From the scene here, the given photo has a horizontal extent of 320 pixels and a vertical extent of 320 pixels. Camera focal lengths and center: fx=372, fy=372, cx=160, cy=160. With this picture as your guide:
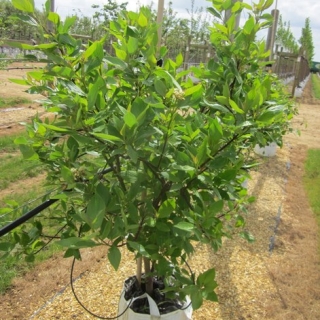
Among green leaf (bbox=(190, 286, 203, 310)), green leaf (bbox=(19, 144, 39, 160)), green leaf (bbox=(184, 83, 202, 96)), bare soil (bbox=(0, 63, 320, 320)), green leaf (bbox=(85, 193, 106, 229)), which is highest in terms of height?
green leaf (bbox=(184, 83, 202, 96))

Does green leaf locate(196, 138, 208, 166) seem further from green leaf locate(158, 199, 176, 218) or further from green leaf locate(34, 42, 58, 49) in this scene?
green leaf locate(34, 42, 58, 49)

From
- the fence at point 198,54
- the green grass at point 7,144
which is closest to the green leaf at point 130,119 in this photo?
the green grass at point 7,144

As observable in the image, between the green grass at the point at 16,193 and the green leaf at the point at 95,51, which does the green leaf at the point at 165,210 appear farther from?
the green grass at the point at 16,193

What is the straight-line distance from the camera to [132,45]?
3.71 feet

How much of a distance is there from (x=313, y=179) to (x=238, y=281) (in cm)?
396

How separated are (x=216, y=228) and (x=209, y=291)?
0.21m

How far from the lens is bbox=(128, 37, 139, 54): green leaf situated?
3.68 feet

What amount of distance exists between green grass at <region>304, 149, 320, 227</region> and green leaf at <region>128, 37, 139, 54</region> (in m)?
4.38

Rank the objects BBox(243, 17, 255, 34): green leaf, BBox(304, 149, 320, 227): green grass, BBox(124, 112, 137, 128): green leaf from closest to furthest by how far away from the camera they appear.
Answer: BBox(124, 112, 137, 128): green leaf < BBox(243, 17, 255, 34): green leaf < BBox(304, 149, 320, 227): green grass

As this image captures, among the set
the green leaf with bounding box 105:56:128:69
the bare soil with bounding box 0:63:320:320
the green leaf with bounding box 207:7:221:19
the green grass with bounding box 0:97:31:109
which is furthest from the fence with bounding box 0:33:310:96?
the green leaf with bounding box 105:56:128:69

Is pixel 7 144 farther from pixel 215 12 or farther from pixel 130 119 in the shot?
pixel 130 119

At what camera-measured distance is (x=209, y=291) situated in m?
1.23

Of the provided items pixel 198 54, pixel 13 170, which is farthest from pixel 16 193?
pixel 198 54

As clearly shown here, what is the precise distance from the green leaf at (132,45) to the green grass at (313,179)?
438cm
